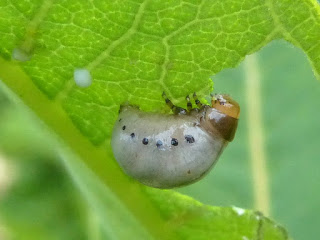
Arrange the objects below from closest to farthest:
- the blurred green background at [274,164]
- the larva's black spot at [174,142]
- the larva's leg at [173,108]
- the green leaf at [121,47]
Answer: the green leaf at [121,47]
the larva's leg at [173,108]
the larva's black spot at [174,142]
the blurred green background at [274,164]

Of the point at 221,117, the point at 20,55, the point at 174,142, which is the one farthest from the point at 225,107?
the point at 20,55

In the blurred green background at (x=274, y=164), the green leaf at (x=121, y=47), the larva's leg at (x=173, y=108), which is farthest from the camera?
the blurred green background at (x=274, y=164)

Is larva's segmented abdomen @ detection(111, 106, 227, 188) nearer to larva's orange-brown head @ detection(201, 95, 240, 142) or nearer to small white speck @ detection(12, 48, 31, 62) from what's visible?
larva's orange-brown head @ detection(201, 95, 240, 142)

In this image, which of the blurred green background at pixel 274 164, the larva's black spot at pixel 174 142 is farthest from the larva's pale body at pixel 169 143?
the blurred green background at pixel 274 164

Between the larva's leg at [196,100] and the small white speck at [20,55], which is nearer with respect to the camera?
the small white speck at [20,55]

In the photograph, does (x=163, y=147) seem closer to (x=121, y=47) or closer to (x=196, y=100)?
(x=196, y=100)

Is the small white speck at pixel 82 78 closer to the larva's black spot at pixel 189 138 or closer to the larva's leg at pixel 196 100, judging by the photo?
the larva's leg at pixel 196 100

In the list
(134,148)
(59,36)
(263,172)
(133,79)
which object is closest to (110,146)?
(134,148)
